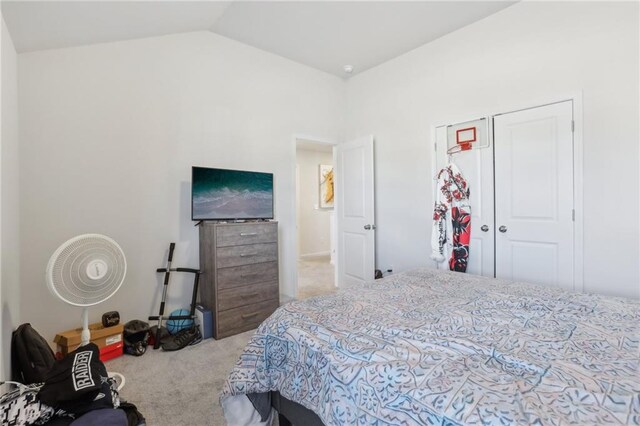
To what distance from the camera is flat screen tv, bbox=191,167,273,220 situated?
2.84 metres

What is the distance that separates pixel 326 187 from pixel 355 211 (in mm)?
2888

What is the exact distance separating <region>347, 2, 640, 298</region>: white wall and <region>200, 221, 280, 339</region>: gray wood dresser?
5.12ft

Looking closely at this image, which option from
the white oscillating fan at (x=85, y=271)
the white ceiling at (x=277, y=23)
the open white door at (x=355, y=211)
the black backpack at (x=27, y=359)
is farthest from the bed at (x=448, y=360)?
the white ceiling at (x=277, y=23)

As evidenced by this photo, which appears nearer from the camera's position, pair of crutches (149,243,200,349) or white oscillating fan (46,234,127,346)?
white oscillating fan (46,234,127,346)

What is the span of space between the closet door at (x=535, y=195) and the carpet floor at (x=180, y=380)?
102 inches

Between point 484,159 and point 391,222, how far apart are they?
126 cm

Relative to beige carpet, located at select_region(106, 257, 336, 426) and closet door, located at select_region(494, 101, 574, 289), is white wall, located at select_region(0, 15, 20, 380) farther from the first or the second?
closet door, located at select_region(494, 101, 574, 289)

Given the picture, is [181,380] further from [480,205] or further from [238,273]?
[480,205]

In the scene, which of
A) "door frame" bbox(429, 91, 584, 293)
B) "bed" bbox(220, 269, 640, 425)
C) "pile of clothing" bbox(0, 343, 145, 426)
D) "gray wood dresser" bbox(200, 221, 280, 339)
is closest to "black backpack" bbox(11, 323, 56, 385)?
"pile of clothing" bbox(0, 343, 145, 426)

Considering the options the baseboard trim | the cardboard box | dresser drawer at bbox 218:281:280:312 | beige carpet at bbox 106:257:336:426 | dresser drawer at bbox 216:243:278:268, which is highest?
dresser drawer at bbox 216:243:278:268

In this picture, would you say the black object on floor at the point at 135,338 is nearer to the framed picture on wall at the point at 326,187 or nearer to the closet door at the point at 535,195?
the closet door at the point at 535,195

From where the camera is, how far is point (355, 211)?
4031mm

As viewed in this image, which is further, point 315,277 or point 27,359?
point 315,277

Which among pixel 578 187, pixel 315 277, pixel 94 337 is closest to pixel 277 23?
pixel 578 187
